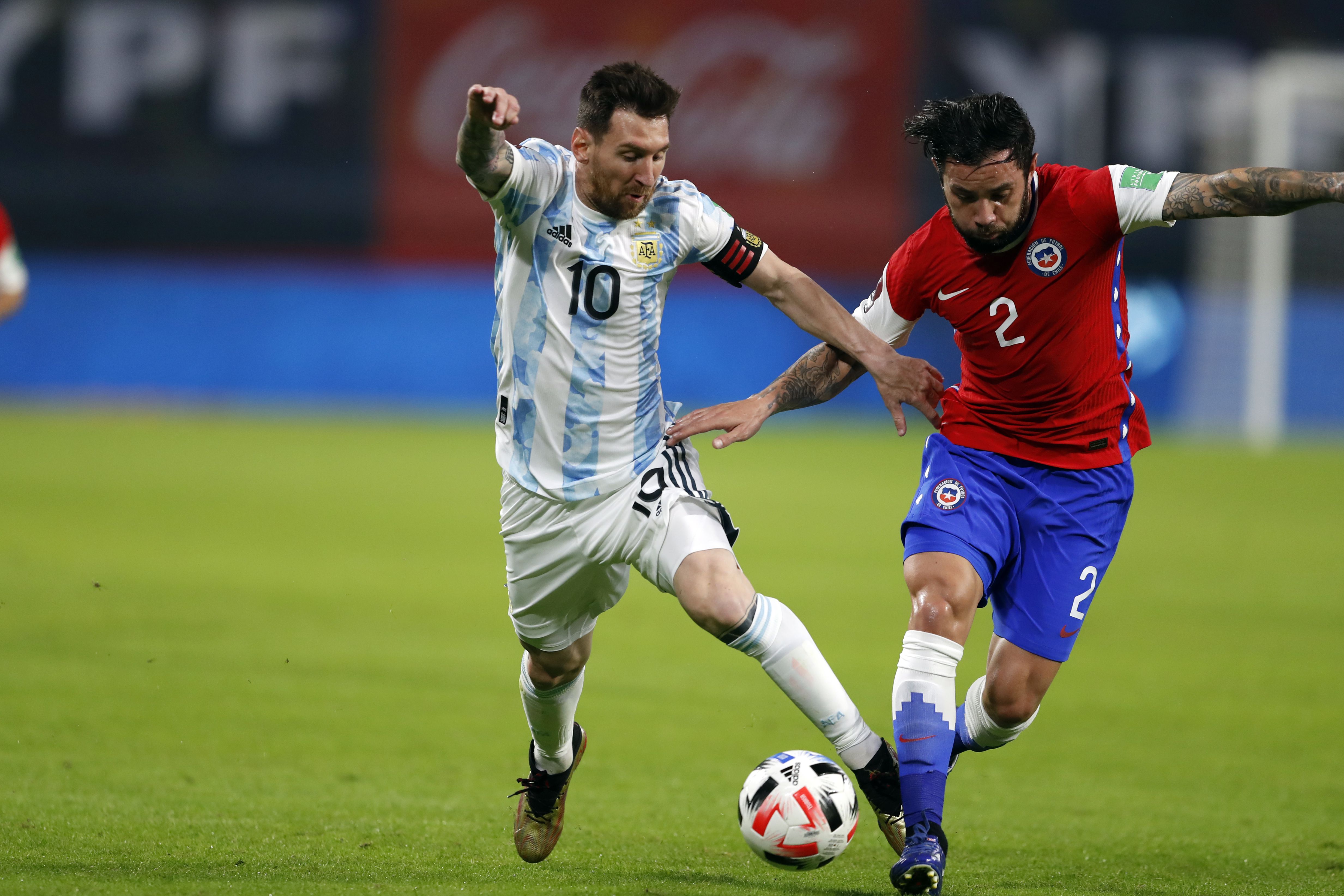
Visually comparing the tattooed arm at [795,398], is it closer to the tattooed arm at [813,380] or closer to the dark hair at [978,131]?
the tattooed arm at [813,380]

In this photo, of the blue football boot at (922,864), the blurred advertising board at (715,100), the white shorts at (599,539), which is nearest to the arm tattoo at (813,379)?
the white shorts at (599,539)

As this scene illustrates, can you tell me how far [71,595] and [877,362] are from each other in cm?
668

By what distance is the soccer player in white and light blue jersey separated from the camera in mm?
4426

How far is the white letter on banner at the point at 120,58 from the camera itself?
23.0 meters

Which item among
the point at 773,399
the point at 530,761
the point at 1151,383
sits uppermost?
the point at 773,399

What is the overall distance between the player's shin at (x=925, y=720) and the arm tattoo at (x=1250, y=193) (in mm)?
1431

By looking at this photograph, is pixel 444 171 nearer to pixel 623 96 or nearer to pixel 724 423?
pixel 724 423

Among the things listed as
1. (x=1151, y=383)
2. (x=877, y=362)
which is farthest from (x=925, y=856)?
(x=1151, y=383)

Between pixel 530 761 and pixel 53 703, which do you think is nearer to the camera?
pixel 530 761

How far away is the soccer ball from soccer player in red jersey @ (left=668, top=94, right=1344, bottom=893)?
19 cm

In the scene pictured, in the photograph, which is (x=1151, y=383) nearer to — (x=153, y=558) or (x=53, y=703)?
(x=153, y=558)

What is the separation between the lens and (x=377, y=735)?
22.2ft

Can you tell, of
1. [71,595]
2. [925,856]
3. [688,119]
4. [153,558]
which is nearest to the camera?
[925,856]

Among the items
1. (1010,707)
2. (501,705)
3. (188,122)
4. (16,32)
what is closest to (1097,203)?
(1010,707)
